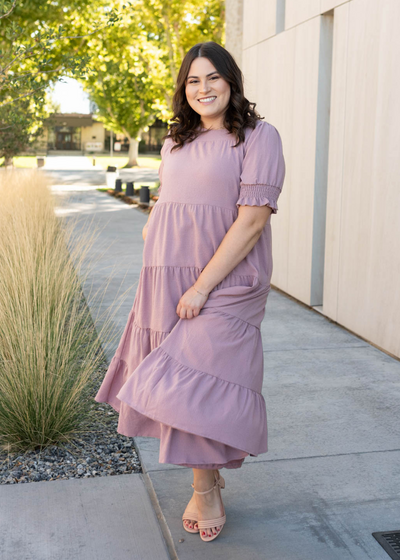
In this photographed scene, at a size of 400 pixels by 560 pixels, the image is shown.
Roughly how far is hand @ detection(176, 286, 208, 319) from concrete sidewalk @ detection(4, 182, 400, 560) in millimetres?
949

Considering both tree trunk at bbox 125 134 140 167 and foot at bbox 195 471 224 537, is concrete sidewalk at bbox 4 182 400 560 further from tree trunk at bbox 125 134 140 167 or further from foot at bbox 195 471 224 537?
tree trunk at bbox 125 134 140 167

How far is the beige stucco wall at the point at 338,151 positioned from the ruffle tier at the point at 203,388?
9.68ft

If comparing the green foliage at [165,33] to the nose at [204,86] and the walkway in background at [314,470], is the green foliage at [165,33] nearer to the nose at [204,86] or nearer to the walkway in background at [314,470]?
the walkway in background at [314,470]

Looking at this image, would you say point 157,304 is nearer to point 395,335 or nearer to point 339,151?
point 395,335

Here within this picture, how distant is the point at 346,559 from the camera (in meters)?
2.57

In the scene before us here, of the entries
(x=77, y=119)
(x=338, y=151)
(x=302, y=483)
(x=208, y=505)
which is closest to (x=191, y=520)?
(x=208, y=505)

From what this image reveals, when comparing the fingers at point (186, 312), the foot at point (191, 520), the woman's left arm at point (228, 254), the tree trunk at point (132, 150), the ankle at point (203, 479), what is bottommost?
the foot at point (191, 520)

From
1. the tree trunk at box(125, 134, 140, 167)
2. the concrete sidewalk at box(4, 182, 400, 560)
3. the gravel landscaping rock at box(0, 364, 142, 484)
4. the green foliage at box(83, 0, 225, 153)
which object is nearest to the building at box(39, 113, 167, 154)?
the tree trunk at box(125, 134, 140, 167)

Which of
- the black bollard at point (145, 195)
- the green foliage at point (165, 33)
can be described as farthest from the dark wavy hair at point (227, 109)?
the black bollard at point (145, 195)

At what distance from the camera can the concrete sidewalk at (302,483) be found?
8.75 ft

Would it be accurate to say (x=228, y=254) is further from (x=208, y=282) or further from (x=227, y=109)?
(x=227, y=109)

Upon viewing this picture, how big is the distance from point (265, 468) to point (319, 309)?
3.43 m

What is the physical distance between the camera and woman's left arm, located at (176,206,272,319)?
2.43 m

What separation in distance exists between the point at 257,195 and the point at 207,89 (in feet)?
1.47
